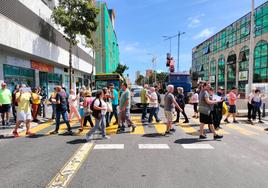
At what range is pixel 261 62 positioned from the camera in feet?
136

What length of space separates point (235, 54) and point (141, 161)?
52226 millimetres

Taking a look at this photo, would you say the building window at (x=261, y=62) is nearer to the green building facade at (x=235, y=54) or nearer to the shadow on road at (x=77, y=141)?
the green building facade at (x=235, y=54)

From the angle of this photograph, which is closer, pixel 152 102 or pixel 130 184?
pixel 130 184

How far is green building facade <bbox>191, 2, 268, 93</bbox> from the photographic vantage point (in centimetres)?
4106

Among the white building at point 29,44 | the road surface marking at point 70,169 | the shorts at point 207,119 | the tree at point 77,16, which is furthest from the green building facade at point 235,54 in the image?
the road surface marking at point 70,169

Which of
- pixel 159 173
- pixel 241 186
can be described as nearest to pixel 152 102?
pixel 159 173

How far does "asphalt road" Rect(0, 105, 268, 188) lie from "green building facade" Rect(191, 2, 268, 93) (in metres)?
38.5

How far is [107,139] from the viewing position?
25.3ft

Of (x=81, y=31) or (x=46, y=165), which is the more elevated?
(x=81, y=31)

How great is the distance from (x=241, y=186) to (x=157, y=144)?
3.16 metres

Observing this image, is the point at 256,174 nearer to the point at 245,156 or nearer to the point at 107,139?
the point at 245,156

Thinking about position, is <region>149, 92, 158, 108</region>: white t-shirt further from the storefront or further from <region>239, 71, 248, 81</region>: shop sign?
<region>239, 71, 248, 81</region>: shop sign

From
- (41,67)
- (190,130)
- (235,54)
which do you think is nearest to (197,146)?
(190,130)

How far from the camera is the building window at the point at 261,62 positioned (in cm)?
4012
